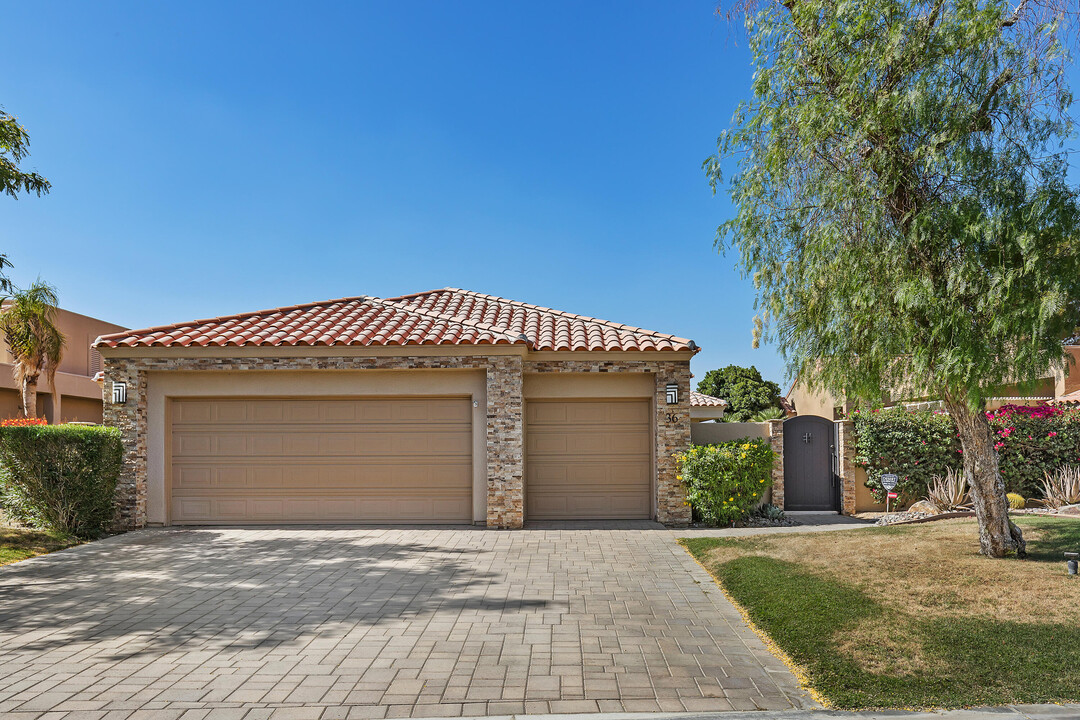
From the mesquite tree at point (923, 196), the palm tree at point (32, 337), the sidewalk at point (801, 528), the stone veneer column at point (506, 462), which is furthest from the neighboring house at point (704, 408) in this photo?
the palm tree at point (32, 337)

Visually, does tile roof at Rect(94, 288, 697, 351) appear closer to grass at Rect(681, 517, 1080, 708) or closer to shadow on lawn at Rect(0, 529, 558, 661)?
shadow on lawn at Rect(0, 529, 558, 661)

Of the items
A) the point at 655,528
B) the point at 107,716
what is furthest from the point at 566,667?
the point at 655,528

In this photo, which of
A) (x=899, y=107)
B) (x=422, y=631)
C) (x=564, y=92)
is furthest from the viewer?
(x=564, y=92)

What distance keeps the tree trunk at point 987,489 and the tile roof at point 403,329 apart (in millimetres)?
4983

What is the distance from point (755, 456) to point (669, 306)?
8369mm

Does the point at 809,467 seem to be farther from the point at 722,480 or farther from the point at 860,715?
the point at 860,715

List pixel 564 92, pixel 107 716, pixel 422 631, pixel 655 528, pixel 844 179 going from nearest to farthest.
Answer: pixel 107 716 < pixel 422 631 < pixel 844 179 < pixel 655 528 < pixel 564 92

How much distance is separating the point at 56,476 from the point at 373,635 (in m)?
8.37

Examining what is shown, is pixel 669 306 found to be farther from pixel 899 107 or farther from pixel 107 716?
pixel 107 716

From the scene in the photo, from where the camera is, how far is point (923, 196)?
7.24 m

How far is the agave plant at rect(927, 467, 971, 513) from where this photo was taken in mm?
12031

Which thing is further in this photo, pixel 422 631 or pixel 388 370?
pixel 388 370

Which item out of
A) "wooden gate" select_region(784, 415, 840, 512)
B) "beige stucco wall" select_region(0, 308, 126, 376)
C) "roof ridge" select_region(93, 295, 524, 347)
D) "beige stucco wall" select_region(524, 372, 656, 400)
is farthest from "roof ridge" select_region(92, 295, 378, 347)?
"beige stucco wall" select_region(0, 308, 126, 376)

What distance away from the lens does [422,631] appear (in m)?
5.74
